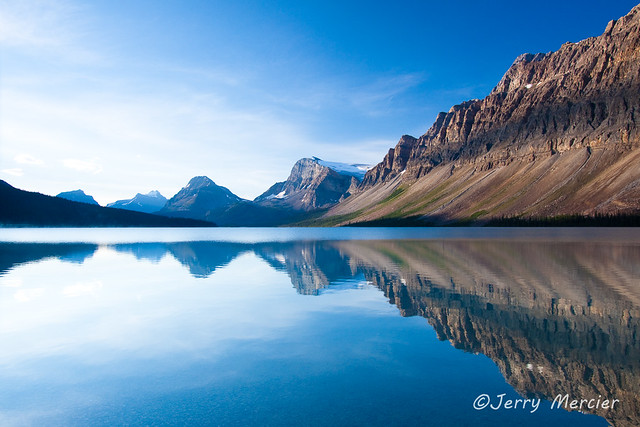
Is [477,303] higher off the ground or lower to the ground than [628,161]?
lower

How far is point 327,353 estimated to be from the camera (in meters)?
15.8

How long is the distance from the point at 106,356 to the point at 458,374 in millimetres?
13479

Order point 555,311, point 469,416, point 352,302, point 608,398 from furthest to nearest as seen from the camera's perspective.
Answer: point 352,302
point 555,311
point 608,398
point 469,416

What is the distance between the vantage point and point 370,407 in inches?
430

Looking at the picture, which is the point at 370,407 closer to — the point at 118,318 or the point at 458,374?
the point at 458,374

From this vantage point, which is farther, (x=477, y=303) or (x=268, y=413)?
(x=477, y=303)

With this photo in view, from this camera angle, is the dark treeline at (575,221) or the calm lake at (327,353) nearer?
the calm lake at (327,353)

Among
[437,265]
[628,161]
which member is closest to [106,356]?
[437,265]

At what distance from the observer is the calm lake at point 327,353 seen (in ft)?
35.7

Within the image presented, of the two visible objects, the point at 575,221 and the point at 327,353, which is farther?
the point at 575,221

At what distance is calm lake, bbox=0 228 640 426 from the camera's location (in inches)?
429

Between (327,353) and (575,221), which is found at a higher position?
(575,221)

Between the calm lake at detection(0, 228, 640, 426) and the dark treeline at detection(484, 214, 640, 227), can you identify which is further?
the dark treeline at detection(484, 214, 640, 227)

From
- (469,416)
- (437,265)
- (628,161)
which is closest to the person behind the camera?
(469,416)
